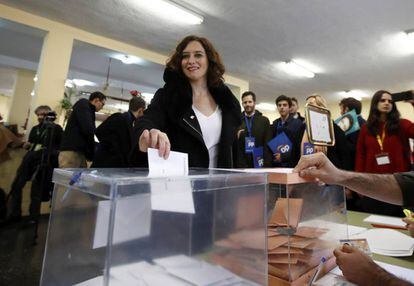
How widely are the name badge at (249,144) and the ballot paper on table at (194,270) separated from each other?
2100 mm

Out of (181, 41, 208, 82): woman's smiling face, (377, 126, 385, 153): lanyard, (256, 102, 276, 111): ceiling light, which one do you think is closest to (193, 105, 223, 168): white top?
(181, 41, 208, 82): woman's smiling face

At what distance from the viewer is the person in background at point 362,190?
18.4 inches

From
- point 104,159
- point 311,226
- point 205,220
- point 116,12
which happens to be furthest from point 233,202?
point 116,12

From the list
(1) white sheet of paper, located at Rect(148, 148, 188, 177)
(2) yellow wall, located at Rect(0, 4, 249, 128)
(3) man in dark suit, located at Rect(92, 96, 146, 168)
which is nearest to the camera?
(1) white sheet of paper, located at Rect(148, 148, 188, 177)

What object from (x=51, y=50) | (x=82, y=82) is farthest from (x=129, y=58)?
(x=82, y=82)

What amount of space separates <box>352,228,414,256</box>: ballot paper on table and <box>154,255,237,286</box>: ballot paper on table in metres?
0.56

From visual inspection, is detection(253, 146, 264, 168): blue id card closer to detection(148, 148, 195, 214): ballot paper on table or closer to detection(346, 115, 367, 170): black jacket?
detection(346, 115, 367, 170): black jacket

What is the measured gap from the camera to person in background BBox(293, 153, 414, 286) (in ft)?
1.53

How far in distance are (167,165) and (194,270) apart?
19 centimetres

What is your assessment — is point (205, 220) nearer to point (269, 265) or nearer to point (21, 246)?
A: point (269, 265)

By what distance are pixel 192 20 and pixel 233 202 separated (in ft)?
9.51

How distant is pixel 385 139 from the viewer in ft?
6.41

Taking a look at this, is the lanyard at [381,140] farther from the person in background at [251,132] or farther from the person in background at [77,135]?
the person in background at [77,135]

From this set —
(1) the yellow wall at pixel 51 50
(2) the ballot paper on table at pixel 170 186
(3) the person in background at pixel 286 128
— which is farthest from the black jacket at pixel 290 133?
(1) the yellow wall at pixel 51 50
